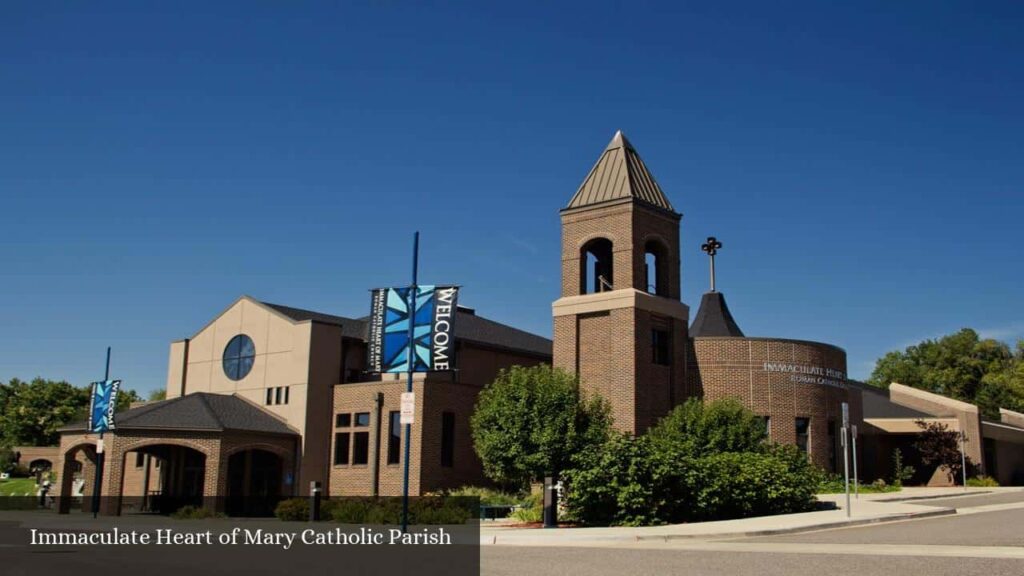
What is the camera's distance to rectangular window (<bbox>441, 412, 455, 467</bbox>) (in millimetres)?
39719

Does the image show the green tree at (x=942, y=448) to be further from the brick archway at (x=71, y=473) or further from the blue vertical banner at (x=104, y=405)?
the brick archway at (x=71, y=473)

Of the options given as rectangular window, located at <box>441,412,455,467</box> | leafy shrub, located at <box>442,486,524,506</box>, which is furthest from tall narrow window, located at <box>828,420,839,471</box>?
rectangular window, located at <box>441,412,455,467</box>

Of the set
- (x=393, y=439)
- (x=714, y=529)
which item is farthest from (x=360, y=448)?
(x=714, y=529)

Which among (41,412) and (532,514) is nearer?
(532,514)

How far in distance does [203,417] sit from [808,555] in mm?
28058

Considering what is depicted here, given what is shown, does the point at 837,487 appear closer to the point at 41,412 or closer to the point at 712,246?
the point at 712,246

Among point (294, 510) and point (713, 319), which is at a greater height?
point (713, 319)

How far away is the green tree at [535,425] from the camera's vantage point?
102 ft

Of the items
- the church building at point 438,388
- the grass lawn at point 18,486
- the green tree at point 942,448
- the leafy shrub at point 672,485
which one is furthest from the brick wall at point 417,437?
the grass lawn at point 18,486

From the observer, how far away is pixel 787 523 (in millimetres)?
24000

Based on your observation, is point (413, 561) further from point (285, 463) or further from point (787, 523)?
point (285, 463)

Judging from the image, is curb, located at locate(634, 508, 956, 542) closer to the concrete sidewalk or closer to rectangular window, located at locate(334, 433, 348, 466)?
the concrete sidewalk

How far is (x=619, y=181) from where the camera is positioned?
38.8 metres

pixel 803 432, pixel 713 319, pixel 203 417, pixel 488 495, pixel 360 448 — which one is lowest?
pixel 488 495
